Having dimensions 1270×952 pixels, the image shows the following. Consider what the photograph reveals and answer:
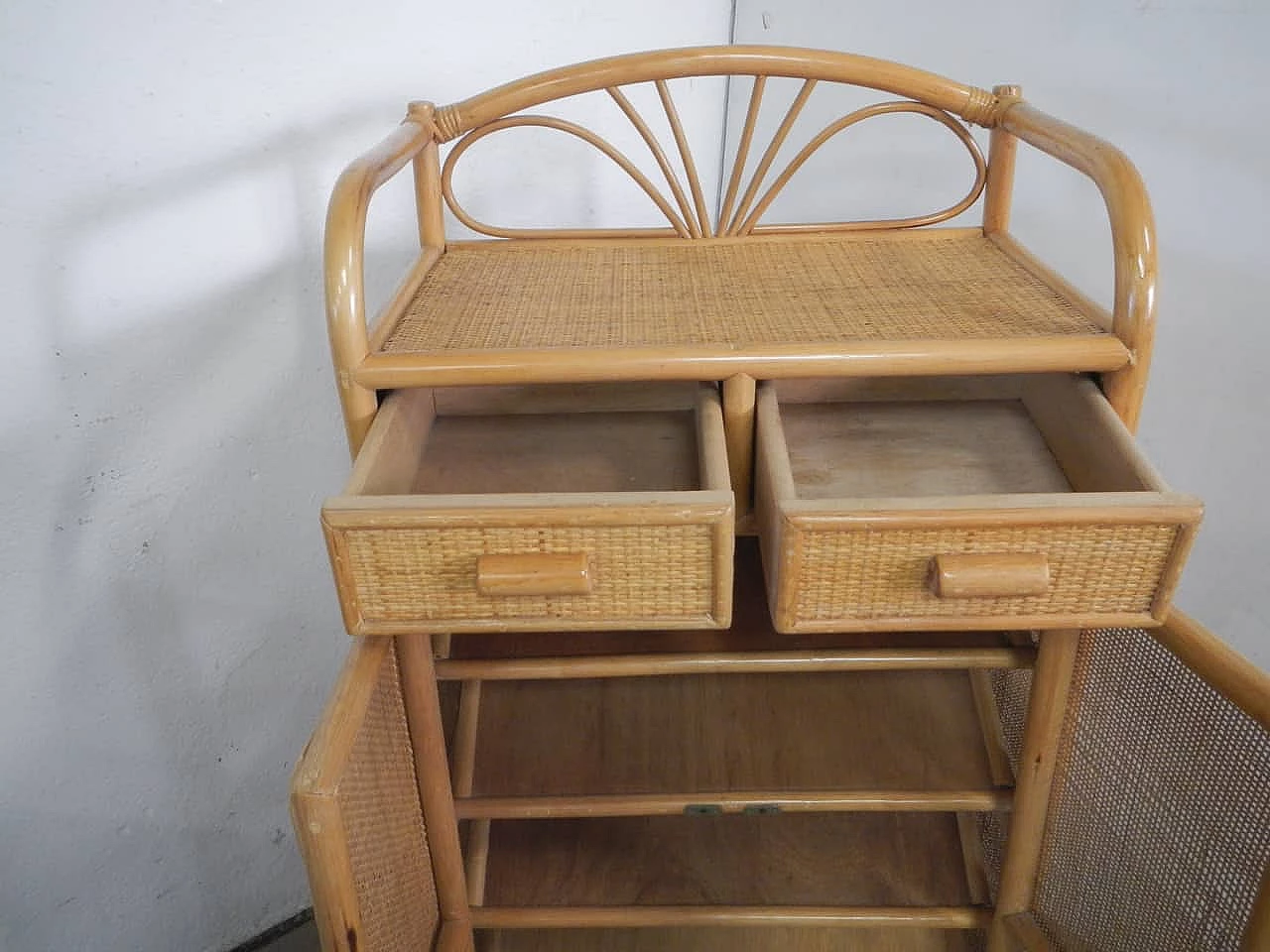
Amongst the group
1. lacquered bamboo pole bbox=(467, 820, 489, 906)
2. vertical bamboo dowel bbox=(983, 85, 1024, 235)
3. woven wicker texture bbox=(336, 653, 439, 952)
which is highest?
vertical bamboo dowel bbox=(983, 85, 1024, 235)

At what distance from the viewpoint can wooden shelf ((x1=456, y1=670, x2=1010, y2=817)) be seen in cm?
93

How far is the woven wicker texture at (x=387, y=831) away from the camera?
69 cm

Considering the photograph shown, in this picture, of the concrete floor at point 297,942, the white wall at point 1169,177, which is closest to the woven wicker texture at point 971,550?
the white wall at point 1169,177

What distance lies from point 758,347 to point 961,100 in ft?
1.49

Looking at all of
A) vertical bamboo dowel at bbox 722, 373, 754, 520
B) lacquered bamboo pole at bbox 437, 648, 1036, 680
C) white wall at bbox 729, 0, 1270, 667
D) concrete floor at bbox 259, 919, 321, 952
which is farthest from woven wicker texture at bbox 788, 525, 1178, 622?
concrete floor at bbox 259, 919, 321, 952

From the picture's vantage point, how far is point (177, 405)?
1.06 m

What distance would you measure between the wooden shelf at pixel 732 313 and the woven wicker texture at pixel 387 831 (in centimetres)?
28

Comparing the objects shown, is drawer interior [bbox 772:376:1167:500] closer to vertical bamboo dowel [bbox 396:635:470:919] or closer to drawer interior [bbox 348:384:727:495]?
drawer interior [bbox 348:384:727:495]

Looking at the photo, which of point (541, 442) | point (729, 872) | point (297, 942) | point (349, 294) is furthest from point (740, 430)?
point (297, 942)

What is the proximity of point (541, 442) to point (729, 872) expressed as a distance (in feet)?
1.79

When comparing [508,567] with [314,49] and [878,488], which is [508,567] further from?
[314,49]

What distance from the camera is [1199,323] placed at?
121cm

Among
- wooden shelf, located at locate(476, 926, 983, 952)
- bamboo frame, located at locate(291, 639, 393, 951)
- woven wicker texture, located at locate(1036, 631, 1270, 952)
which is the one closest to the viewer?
bamboo frame, located at locate(291, 639, 393, 951)

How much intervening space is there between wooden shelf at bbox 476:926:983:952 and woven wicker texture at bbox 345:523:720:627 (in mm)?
572
